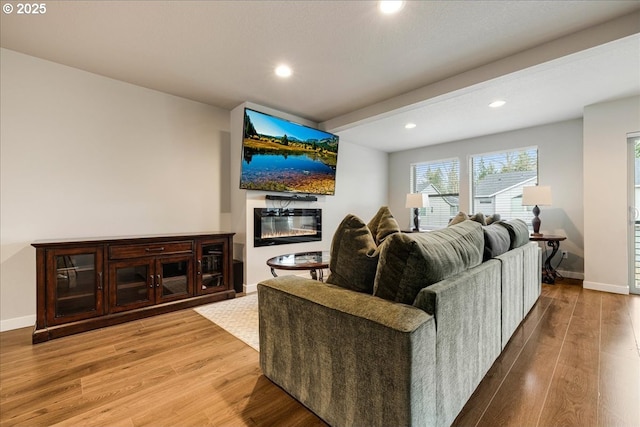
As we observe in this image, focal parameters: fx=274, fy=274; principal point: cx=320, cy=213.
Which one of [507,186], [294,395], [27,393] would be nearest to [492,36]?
[294,395]

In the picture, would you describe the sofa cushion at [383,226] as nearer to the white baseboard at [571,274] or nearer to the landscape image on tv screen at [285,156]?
the landscape image on tv screen at [285,156]

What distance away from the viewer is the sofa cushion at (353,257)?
139 centimetres

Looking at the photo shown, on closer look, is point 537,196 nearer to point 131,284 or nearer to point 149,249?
point 149,249

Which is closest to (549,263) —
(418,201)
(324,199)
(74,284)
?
(418,201)

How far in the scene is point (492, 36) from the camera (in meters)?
2.23

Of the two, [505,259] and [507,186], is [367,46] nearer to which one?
[505,259]

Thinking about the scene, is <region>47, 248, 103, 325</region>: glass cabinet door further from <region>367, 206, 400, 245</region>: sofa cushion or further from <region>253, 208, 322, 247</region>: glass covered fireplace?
<region>367, 206, 400, 245</region>: sofa cushion

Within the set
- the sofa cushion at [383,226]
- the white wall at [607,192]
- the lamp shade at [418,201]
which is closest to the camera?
the sofa cushion at [383,226]

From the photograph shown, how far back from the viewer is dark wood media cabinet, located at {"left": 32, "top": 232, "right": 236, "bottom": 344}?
2238 mm

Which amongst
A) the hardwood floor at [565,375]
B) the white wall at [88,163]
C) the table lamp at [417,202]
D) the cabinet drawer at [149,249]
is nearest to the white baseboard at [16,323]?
the white wall at [88,163]

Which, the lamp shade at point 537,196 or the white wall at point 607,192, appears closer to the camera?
the white wall at point 607,192

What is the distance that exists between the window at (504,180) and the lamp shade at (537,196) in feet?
2.47

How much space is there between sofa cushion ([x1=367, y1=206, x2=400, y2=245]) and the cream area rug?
1.26 metres

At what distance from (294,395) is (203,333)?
1.21 metres
